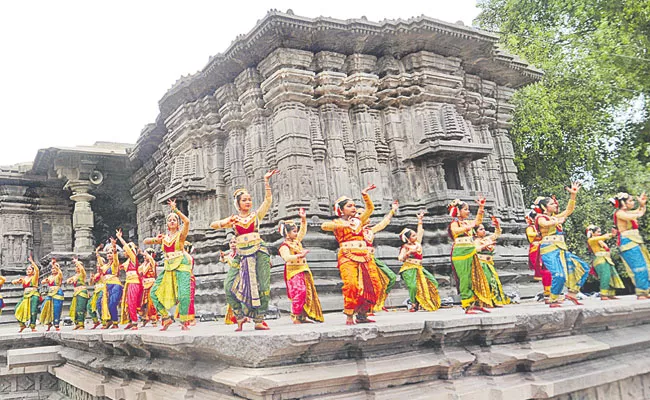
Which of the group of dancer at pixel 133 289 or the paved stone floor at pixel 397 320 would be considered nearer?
the paved stone floor at pixel 397 320

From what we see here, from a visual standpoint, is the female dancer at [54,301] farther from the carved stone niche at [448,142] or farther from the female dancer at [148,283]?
the carved stone niche at [448,142]

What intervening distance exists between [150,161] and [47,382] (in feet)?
30.3

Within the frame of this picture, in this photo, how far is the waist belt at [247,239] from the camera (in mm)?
4865

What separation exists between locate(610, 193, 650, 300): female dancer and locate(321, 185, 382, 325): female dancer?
409 cm

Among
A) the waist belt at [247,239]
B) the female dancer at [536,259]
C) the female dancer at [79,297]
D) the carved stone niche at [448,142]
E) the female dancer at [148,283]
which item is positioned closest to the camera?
the waist belt at [247,239]

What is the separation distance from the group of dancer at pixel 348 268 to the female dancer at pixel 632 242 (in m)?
0.01

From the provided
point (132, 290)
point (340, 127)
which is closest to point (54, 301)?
point (132, 290)

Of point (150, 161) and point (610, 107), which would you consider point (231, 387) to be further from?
point (610, 107)

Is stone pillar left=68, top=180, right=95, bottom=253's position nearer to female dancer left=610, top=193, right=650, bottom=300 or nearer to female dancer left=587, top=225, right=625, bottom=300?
female dancer left=587, top=225, right=625, bottom=300

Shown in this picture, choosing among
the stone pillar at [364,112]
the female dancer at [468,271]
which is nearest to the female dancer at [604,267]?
the female dancer at [468,271]

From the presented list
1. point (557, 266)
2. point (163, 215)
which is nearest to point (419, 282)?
point (557, 266)

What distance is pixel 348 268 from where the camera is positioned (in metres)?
4.68

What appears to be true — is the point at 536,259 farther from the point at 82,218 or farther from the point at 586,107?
the point at 82,218

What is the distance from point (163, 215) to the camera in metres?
15.4
